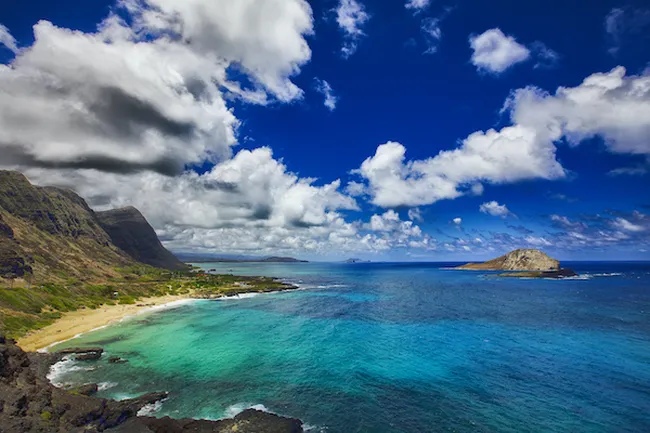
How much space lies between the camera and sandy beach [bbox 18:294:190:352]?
188ft

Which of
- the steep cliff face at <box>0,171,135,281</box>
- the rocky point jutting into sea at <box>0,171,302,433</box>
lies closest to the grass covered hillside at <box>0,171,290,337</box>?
the steep cliff face at <box>0,171,135,281</box>

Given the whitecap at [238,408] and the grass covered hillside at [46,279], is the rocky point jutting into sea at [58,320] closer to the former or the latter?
the grass covered hillside at [46,279]

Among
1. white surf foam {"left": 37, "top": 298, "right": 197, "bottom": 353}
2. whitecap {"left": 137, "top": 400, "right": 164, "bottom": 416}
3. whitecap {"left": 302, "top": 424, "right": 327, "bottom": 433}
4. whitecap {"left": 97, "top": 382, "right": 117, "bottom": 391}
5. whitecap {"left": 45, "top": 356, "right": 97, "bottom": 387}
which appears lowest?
white surf foam {"left": 37, "top": 298, "right": 197, "bottom": 353}

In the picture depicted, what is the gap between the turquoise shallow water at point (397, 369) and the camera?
107 feet

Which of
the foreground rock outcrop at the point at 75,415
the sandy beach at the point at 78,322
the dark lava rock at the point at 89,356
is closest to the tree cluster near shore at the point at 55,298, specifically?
the sandy beach at the point at 78,322

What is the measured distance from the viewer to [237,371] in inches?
1789

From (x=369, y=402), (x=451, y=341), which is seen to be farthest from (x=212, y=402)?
(x=451, y=341)

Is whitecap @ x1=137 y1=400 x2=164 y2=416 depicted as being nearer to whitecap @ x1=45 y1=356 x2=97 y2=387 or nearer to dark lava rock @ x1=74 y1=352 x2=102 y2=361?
whitecap @ x1=45 y1=356 x2=97 y2=387

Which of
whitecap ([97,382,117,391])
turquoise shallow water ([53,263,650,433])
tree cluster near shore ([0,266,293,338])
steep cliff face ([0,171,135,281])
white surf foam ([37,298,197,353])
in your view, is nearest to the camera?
turquoise shallow water ([53,263,650,433])

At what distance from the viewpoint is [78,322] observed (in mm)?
74125

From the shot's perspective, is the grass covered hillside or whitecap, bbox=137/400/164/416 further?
the grass covered hillside

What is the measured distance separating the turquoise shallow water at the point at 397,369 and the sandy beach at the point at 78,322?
15.6 ft

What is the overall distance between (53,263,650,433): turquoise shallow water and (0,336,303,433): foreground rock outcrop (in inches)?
137

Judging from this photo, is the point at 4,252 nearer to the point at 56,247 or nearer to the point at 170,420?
the point at 56,247
